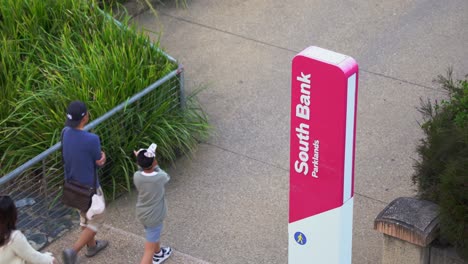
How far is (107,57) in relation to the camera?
9.33 metres

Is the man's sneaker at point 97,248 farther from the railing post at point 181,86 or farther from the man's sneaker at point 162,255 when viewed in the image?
the railing post at point 181,86

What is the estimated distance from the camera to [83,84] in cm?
898

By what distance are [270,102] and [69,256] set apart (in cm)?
334

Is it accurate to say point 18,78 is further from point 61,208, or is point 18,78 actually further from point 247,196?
point 247,196

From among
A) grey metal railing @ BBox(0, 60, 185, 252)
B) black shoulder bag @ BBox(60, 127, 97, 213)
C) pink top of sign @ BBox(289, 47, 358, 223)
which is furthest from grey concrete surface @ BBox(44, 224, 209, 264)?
pink top of sign @ BBox(289, 47, 358, 223)

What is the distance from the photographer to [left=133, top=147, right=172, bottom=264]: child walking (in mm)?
7277

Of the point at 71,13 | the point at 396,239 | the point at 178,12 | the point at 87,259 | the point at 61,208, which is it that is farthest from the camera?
the point at 178,12

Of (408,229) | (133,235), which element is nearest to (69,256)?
(133,235)

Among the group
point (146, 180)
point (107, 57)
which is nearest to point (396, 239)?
point (146, 180)

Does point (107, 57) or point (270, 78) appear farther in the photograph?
point (270, 78)

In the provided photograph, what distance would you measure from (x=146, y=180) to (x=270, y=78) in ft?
12.1

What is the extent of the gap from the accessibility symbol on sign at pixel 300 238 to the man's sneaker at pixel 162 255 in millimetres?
2085

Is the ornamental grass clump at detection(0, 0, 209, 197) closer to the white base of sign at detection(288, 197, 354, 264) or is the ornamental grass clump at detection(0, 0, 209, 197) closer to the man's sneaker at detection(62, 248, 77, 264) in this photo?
the man's sneaker at detection(62, 248, 77, 264)

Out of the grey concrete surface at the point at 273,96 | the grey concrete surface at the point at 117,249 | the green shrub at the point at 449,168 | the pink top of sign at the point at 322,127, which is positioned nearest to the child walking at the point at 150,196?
the grey concrete surface at the point at 117,249
